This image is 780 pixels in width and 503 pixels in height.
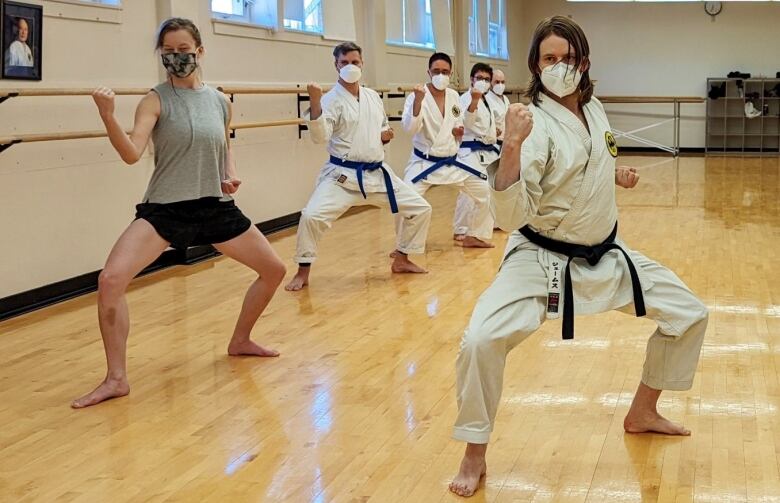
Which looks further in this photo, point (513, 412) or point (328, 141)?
point (328, 141)

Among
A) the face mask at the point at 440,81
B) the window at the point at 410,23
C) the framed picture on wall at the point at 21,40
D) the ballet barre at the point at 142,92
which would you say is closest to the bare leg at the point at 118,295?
the ballet barre at the point at 142,92

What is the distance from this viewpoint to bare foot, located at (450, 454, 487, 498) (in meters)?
2.53

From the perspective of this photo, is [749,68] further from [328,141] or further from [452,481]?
[452,481]

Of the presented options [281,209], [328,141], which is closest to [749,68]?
[281,209]

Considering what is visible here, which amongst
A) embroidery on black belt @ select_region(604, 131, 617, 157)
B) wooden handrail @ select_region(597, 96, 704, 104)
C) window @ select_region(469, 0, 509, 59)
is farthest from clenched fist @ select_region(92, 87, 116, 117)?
wooden handrail @ select_region(597, 96, 704, 104)

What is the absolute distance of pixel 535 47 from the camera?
105 inches

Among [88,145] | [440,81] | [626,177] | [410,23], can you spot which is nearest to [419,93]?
[440,81]

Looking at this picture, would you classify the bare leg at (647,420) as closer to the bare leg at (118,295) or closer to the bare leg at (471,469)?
the bare leg at (471,469)

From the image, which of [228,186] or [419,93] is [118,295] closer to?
[228,186]

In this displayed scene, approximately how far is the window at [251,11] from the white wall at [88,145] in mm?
161

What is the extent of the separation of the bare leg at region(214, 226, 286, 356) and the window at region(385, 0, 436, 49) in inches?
264

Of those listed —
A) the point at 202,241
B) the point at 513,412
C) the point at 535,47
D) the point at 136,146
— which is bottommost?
the point at 513,412

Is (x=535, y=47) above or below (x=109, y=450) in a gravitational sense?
above

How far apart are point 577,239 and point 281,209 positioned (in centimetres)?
536
